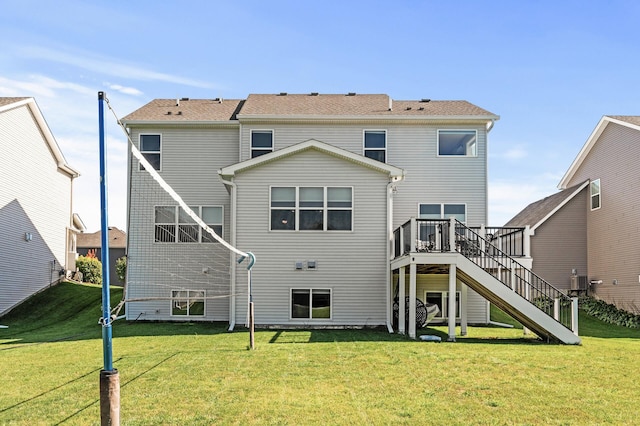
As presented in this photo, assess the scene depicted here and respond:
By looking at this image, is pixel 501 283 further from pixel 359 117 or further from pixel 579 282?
pixel 579 282

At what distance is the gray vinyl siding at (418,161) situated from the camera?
20172 millimetres

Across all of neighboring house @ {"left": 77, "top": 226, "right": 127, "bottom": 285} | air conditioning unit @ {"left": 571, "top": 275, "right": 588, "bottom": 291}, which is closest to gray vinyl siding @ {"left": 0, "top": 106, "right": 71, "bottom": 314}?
neighboring house @ {"left": 77, "top": 226, "right": 127, "bottom": 285}

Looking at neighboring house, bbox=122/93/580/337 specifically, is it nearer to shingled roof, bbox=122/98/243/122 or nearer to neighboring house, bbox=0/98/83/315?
shingled roof, bbox=122/98/243/122

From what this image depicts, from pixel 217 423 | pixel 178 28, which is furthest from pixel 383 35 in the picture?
pixel 217 423

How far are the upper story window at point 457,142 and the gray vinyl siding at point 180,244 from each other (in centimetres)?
722

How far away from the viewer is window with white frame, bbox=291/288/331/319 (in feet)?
59.7

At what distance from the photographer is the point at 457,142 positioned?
2050 centimetres

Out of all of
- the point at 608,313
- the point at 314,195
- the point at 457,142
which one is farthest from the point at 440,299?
the point at 608,313

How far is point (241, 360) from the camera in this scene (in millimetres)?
11539

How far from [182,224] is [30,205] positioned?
8343 millimetres

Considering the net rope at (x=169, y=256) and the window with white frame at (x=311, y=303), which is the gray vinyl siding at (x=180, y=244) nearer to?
the net rope at (x=169, y=256)

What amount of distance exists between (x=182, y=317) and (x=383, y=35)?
37.3ft

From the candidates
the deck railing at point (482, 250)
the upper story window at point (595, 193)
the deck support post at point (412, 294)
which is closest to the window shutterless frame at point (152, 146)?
the deck railing at point (482, 250)

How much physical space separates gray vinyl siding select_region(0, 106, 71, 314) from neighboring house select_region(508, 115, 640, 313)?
21186 millimetres
